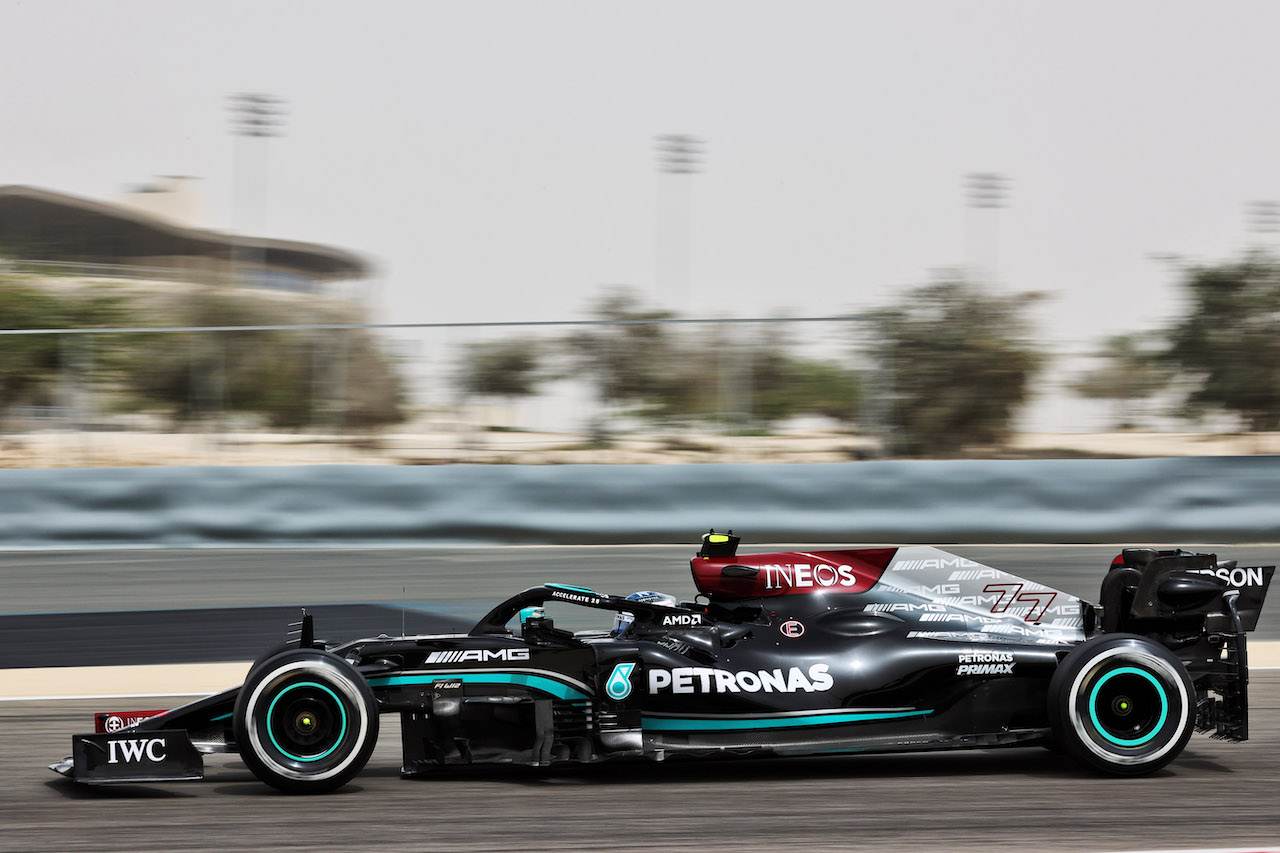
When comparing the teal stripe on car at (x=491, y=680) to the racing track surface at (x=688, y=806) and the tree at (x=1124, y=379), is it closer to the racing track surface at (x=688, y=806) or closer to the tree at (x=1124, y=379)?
the racing track surface at (x=688, y=806)

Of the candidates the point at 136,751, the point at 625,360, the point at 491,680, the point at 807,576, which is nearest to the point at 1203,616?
the point at 807,576

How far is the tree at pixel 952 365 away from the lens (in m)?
11.1

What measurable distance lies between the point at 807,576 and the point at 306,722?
2.15 metres

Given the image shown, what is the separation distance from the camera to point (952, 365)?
471 inches

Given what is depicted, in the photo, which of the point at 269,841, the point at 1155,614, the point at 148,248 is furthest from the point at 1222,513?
the point at 148,248

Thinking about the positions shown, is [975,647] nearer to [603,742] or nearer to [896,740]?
[896,740]

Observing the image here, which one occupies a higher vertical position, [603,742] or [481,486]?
[481,486]

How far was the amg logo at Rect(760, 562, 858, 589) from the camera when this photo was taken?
5.71 metres

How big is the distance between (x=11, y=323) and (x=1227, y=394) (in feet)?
47.1

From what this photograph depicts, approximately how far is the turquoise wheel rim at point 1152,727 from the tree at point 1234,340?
7.29 m

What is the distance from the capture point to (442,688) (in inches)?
208

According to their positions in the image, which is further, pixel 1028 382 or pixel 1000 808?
pixel 1028 382

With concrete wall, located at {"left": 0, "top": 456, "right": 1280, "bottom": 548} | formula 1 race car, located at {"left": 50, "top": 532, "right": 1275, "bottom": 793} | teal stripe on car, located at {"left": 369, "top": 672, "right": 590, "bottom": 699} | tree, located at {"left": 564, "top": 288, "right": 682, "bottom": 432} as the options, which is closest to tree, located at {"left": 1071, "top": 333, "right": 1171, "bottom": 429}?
concrete wall, located at {"left": 0, "top": 456, "right": 1280, "bottom": 548}

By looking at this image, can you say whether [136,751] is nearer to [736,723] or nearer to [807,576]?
[736,723]
